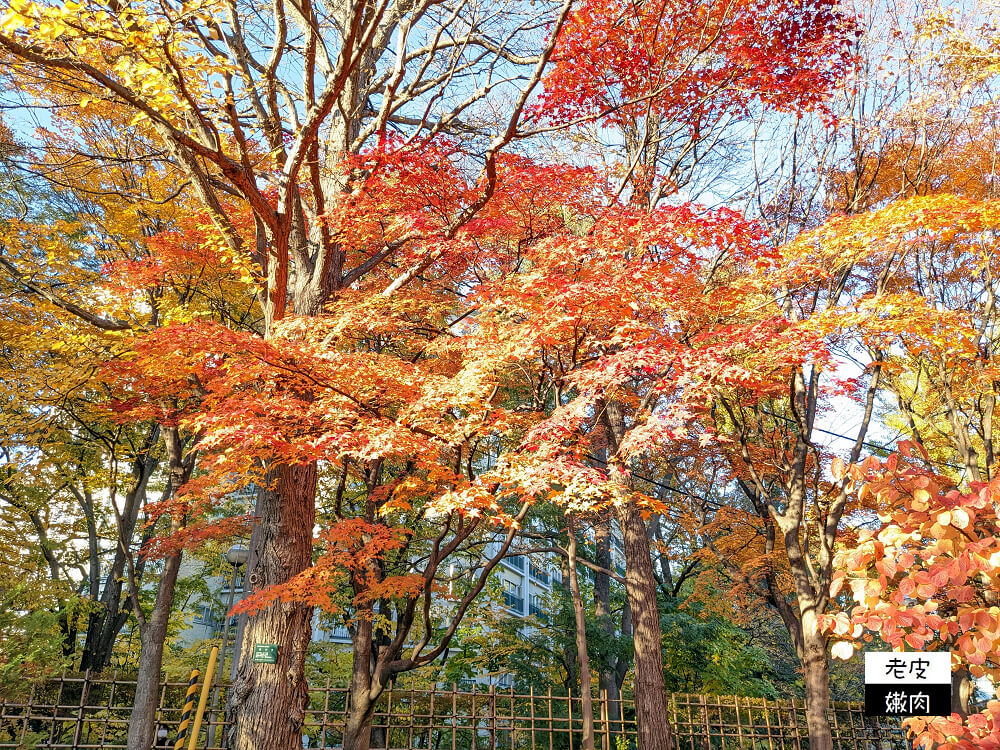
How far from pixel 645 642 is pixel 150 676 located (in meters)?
7.44

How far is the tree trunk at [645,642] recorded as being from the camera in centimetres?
940

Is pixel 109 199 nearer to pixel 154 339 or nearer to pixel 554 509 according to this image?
pixel 154 339

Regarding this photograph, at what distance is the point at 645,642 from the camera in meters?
9.95

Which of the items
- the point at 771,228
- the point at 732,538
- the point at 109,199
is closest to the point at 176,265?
the point at 109,199

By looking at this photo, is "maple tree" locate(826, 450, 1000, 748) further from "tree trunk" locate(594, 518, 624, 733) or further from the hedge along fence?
"tree trunk" locate(594, 518, 624, 733)

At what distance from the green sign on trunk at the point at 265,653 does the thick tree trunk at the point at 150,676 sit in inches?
146

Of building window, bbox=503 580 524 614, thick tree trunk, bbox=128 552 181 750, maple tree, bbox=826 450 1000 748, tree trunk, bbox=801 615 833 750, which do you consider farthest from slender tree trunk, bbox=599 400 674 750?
building window, bbox=503 580 524 614

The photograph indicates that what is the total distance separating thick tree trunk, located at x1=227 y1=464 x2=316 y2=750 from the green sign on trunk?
0.04 meters

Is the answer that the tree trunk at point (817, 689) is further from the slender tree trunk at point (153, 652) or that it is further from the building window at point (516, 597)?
the building window at point (516, 597)

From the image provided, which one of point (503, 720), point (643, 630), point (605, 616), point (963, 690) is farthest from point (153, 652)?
point (963, 690)

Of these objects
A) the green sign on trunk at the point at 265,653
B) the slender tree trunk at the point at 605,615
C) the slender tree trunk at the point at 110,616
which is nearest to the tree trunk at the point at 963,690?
the slender tree trunk at the point at 605,615

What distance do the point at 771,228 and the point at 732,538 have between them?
20.4ft

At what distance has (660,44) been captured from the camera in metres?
9.12

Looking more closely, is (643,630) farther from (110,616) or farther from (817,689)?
(110,616)
